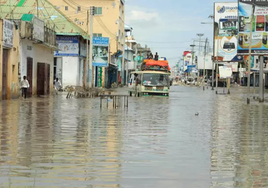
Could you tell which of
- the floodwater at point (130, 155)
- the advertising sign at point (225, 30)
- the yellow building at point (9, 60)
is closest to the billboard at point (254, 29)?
the yellow building at point (9, 60)

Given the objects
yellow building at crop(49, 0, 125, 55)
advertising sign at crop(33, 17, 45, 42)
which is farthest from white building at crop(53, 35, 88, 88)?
yellow building at crop(49, 0, 125, 55)

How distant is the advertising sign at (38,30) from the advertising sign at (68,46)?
16.8 meters

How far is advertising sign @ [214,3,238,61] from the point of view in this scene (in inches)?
3701

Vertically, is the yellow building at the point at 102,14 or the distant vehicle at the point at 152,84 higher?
the yellow building at the point at 102,14

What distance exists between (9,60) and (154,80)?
15.0m

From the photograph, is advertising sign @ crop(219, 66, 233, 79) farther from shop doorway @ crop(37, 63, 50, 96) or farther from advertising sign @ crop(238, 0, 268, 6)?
advertising sign @ crop(238, 0, 268, 6)

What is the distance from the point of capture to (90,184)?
8.23 m

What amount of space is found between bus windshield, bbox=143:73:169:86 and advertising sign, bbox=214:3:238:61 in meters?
45.0

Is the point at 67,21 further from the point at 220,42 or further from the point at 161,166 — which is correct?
the point at 161,166

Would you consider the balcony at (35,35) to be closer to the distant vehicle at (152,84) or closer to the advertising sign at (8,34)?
the advertising sign at (8,34)

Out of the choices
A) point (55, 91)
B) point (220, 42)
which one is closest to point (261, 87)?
point (55, 91)

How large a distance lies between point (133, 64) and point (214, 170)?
129 meters

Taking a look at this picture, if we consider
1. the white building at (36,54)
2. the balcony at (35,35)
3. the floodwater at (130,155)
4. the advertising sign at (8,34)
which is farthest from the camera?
the white building at (36,54)

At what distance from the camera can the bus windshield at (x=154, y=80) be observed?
160 ft
